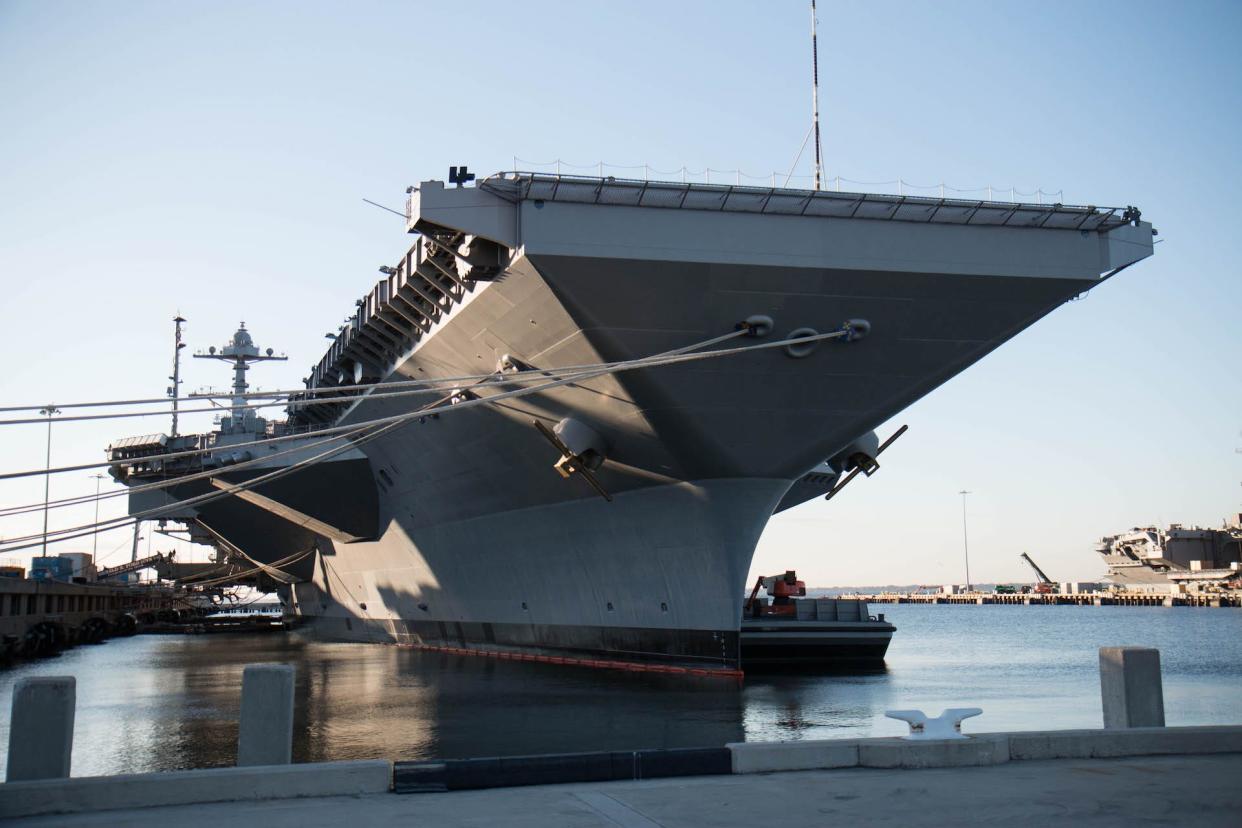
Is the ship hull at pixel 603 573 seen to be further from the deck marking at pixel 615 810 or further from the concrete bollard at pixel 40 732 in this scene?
the concrete bollard at pixel 40 732

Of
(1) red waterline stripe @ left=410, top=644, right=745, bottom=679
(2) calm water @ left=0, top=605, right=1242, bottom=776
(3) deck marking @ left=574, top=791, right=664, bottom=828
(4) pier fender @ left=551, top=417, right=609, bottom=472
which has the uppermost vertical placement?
(4) pier fender @ left=551, top=417, right=609, bottom=472

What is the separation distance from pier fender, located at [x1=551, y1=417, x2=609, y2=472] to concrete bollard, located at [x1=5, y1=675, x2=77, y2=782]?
12.1 meters

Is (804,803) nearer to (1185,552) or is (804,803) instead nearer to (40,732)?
(40,732)

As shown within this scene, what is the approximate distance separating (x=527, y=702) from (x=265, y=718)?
405 inches

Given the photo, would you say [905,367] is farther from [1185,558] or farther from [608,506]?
[1185,558]

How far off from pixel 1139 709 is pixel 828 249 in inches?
325

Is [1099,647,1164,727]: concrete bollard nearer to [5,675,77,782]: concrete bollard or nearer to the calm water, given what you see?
the calm water

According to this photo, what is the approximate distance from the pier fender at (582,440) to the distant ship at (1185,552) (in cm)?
8160

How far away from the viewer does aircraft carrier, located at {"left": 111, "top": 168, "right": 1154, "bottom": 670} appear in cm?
1494

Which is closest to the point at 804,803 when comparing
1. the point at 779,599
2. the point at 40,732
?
the point at 40,732

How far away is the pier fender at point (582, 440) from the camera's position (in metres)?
18.7

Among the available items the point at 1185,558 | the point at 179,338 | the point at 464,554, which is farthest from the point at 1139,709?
the point at 1185,558

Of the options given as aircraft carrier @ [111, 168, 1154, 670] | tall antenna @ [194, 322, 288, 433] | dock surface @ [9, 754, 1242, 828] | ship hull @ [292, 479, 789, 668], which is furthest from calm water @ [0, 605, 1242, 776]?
tall antenna @ [194, 322, 288, 433]

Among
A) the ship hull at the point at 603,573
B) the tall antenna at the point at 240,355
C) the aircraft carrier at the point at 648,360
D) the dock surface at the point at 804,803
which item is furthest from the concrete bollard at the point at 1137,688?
the tall antenna at the point at 240,355
